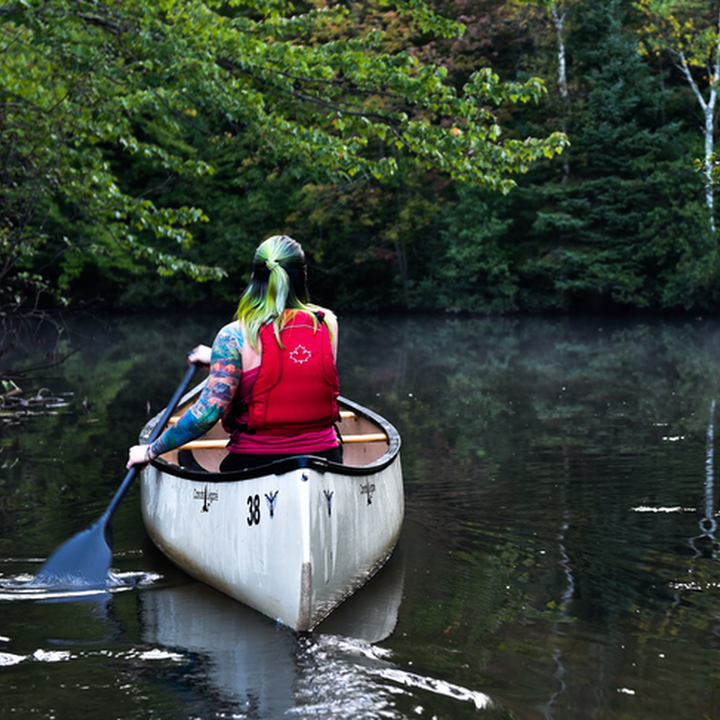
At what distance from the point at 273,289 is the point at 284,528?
103 centimetres

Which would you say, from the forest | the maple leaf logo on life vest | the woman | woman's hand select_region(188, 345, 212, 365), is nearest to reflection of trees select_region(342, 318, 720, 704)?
the woman

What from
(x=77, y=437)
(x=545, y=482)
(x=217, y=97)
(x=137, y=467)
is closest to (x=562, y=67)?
(x=217, y=97)

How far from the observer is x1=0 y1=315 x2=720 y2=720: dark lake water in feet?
11.2

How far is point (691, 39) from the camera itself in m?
25.6

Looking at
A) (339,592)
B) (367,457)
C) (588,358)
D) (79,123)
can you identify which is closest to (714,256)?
(588,358)

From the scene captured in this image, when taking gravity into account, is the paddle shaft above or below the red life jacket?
below

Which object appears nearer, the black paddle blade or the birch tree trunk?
the black paddle blade

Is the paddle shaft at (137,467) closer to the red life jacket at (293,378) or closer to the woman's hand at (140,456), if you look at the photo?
the woman's hand at (140,456)

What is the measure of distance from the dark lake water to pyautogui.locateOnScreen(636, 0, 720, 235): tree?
54.4 feet

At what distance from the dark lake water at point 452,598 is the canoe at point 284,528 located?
126 mm

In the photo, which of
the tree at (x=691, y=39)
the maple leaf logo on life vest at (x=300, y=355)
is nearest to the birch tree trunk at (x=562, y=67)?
the tree at (x=691, y=39)

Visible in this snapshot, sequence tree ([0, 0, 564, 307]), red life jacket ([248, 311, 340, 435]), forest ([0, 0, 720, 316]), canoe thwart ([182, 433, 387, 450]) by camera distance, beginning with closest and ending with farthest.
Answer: red life jacket ([248, 311, 340, 435]) → canoe thwart ([182, 433, 387, 450]) → tree ([0, 0, 564, 307]) → forest ([0, 0, 720, 316])

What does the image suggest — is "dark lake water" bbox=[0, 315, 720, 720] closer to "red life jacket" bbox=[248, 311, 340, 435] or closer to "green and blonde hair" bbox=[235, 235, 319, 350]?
"red life jacket" bbox=[248, 311, 340, 435]

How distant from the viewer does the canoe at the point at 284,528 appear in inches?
153
